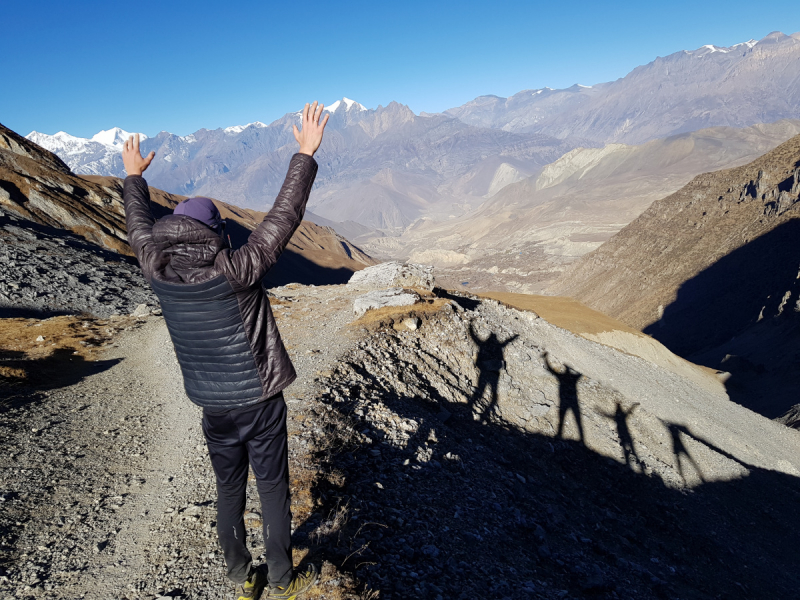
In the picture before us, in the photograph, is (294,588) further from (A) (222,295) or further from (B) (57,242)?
(B) (57,242)

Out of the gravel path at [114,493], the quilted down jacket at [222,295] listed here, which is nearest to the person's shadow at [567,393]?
the gravel path at [114,493]

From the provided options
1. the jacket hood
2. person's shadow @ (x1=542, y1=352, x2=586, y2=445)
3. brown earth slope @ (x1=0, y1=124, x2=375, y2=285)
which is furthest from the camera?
brown earth slope @ (x1=0, y1=124, x2=375, y2=285)

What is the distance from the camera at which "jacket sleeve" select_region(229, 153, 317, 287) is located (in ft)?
8.57

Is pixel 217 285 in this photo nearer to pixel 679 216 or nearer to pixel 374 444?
pixel 374 444

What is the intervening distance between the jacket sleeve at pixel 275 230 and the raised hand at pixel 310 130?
0.24 ft

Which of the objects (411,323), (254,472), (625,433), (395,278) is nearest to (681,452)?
(625,433)

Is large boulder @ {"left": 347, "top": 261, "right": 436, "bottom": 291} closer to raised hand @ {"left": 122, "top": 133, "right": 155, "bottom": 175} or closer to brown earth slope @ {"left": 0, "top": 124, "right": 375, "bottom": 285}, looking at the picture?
raised hand @ {"left": 122, "top": 133, "right": 155, "bottom": 175}

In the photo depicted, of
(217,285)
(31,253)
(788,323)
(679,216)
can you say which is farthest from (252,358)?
(679,216)

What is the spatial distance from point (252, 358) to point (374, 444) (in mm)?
4374

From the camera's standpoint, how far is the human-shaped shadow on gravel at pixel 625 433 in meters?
12.7

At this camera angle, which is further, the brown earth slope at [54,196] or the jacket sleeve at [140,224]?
the brown earth slope at [54,196]

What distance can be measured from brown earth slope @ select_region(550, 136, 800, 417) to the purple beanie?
111 feet

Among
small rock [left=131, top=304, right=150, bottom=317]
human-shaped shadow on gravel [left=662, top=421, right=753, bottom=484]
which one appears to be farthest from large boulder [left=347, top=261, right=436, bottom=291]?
human-shaped shadow on gravel [left=662, top=421, right=753, bottom=484]

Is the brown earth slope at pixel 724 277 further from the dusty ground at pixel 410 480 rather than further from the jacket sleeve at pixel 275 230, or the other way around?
the jacket sleeve at pixel 275 230
